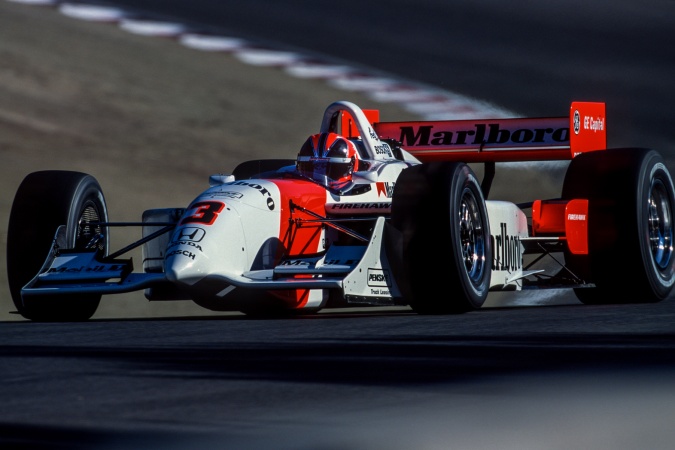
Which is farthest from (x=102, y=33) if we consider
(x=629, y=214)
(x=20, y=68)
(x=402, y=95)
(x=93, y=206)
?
(x=629, y=214)

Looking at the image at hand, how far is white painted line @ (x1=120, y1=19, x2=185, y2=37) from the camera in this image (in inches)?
703

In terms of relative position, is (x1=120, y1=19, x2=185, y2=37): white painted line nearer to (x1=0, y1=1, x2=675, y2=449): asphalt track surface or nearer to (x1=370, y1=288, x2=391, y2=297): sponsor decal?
(x1=0, y1=1, x2=675, y2=449): asphalt track surface

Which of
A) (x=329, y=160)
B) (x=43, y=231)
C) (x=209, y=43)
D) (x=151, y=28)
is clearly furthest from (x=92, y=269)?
A: (x=209, y=43)

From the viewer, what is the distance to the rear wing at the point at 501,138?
10805 mm

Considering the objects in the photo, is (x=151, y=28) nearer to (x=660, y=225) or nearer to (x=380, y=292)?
(x=660, y=225)

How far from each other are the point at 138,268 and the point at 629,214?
5999 millimetres

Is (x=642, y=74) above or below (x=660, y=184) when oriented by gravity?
above

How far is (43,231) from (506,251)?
3.09 meters

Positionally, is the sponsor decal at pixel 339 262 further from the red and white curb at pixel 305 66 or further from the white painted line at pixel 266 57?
the white painted line at pixel 266 57

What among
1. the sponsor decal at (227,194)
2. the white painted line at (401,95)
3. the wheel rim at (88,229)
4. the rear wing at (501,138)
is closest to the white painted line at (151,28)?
the white painted line at (401,95)

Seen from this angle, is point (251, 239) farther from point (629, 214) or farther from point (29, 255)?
point (629, 214)

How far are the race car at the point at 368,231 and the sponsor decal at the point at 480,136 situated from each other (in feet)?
0.04

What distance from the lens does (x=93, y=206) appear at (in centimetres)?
928

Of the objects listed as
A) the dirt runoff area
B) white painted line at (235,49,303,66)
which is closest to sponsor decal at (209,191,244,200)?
the dirt runoff area
